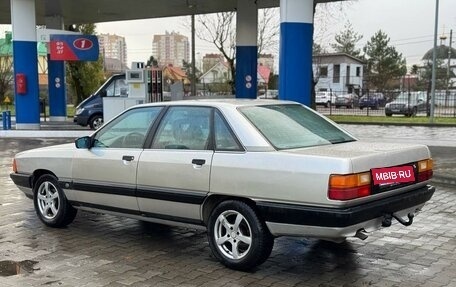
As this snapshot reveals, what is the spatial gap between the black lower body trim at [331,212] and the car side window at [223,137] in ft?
2.04

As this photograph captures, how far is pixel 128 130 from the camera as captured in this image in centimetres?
600

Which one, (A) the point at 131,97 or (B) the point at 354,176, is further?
(A) the point at 131,97

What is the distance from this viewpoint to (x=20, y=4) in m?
18.1

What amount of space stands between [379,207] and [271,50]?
34029mm

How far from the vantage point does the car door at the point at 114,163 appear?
5746 millimetres

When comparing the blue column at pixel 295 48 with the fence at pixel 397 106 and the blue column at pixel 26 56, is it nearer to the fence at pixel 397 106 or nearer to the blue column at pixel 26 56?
the blue column at pixel 26 56

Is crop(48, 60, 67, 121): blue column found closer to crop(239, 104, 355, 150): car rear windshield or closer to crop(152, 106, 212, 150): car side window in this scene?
crop(152, 106, 212, 150): car side window

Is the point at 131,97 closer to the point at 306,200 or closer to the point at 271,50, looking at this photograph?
the point at 306,200

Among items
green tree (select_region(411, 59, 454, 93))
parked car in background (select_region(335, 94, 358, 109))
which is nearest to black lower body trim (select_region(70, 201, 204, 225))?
parked car in background (select_region(335, 94, 358, 109))

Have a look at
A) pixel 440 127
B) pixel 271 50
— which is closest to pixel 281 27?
pixel 440 127

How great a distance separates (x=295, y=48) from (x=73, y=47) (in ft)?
31.4

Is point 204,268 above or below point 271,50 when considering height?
below

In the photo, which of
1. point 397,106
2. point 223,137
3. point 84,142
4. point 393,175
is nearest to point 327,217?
point 393,175

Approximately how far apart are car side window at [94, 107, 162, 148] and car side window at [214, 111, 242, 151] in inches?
34.2
